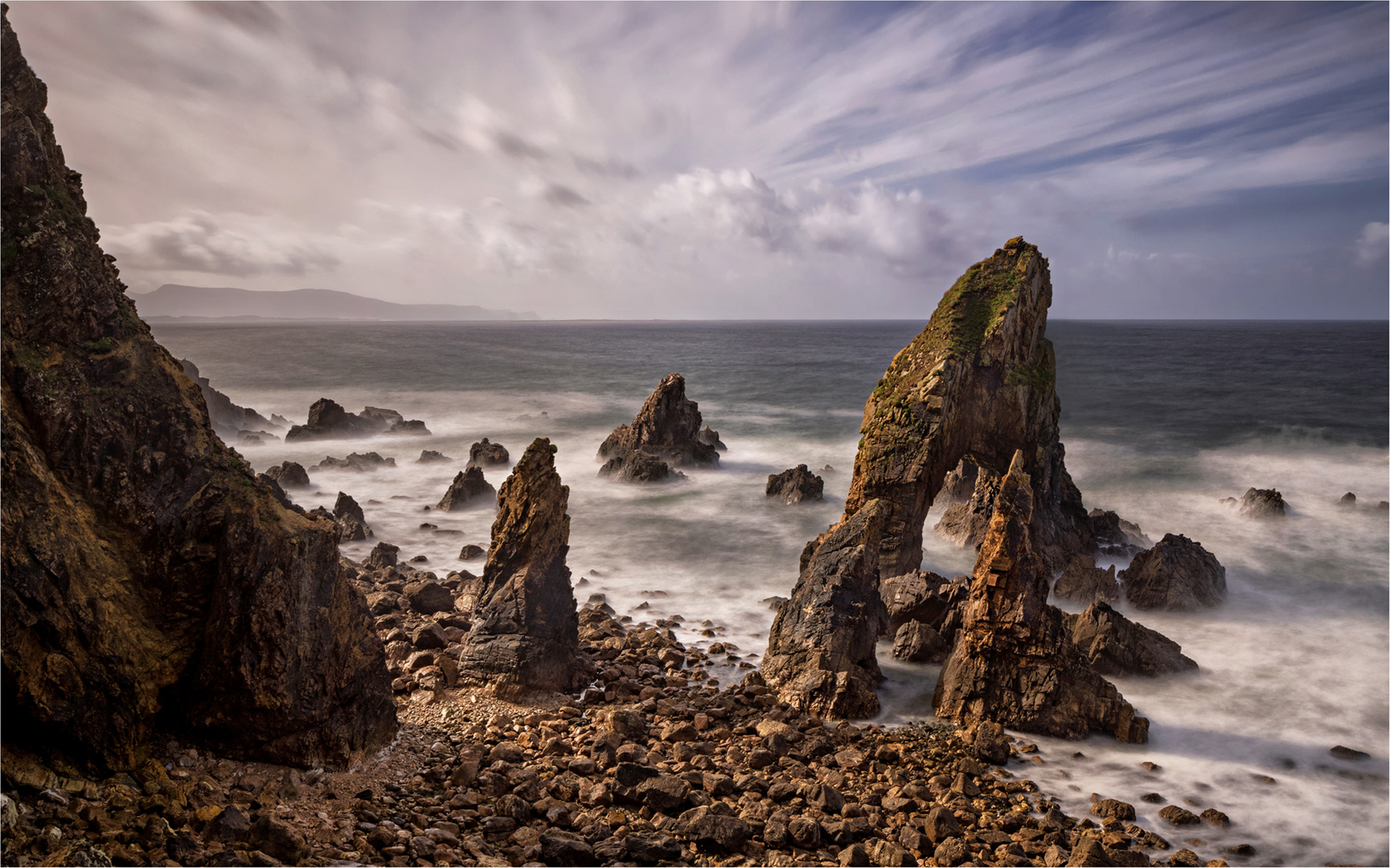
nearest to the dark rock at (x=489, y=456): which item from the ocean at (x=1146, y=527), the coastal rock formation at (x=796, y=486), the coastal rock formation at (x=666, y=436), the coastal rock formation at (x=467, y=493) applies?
the ocean at (x=1146, y=527)

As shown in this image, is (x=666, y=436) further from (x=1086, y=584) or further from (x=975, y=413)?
(x=1086, y=584)

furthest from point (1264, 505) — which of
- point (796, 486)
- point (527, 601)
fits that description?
point (527, 601)

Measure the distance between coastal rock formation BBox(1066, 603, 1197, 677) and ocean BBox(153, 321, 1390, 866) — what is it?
0.33 meters

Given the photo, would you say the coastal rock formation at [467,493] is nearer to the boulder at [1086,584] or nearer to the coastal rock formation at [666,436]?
the coastal rock formation at [666,436]

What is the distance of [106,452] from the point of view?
26.1 ft

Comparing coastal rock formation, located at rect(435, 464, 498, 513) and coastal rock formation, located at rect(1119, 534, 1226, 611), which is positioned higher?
coastal rock formation, located at rect(435, 464, 498, 513)

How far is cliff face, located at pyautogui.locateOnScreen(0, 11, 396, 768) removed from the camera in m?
7.08

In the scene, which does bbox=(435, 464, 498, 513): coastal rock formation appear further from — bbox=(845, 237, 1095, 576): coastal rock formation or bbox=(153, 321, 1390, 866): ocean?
bbox=(845, 237, 1095, 576): coastal rock formation

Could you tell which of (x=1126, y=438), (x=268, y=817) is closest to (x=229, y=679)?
(x=268, y=817)

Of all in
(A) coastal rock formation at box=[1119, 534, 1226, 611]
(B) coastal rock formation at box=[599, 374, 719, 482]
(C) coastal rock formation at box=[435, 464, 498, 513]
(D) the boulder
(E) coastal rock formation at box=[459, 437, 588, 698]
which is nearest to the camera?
(E) coastal rock formation at box=[459, 437, 588, 698]

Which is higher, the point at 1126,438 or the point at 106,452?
the point at 106,452

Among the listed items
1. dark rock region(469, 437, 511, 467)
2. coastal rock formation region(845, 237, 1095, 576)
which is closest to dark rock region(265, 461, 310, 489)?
dark rock region(469, 437, 511, 467)

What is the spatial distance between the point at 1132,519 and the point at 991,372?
15.9 m

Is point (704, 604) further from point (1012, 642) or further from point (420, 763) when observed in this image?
point (420, 763)
